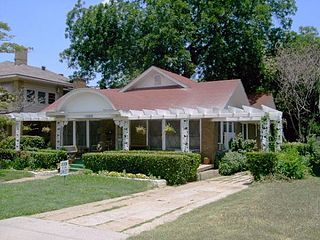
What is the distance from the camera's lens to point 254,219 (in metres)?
8.91

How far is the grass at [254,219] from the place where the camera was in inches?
305

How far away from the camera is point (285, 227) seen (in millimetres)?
8242

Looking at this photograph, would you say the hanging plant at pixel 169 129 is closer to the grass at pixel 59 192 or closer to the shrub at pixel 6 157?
the grass at pixel 59 192

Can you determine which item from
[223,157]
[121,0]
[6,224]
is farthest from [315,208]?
[121,0]

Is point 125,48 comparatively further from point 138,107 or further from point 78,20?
point 138,107

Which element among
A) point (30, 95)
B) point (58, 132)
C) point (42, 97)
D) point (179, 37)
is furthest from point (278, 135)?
point (42, 97)

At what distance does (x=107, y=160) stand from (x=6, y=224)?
947cm

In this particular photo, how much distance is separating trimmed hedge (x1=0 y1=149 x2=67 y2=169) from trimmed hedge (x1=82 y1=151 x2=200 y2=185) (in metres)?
3.08

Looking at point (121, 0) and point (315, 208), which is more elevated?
point (121, 0)

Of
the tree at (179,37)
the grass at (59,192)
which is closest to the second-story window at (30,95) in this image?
the tree at (179,37)

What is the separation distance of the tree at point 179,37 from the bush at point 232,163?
13950 millimetres

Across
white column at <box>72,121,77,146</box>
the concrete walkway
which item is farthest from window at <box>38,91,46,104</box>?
the concrete walkway

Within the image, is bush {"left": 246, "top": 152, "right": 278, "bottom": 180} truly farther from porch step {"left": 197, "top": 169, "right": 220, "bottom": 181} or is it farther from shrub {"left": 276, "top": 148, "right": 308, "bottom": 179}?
porch step {"left": 197, "top": 169, "right": 220, "bottom": 181}

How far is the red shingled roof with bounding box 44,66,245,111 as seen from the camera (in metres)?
22.9
